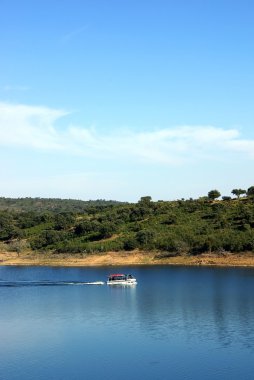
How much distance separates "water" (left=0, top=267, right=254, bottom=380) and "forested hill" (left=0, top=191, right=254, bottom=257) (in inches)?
821

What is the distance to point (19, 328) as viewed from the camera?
6625 centimetres

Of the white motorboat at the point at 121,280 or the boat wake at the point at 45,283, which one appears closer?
the white motorboat at the point at 121,280

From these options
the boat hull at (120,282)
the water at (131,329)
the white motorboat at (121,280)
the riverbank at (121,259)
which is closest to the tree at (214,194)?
the riverbank at (121,259)

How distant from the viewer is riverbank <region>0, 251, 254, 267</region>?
116m

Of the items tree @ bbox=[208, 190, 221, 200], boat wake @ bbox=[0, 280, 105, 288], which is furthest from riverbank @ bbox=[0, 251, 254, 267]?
tree @ bbox=[208, 190, 221, 200]

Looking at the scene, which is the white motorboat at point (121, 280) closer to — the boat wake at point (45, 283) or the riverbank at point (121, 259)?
the boat wake at point (45, 283)

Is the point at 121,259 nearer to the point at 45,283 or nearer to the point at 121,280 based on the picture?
the point at 121,280

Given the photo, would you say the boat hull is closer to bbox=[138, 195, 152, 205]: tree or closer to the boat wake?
the boat wake

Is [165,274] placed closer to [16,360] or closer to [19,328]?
[19,328]

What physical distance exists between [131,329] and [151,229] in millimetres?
70311

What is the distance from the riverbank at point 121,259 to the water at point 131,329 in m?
14.8

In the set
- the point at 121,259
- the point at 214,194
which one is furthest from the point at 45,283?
the point at 214,194

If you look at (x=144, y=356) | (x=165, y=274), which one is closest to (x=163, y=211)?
(x=165, y=274)

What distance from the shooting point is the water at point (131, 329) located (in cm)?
5069
